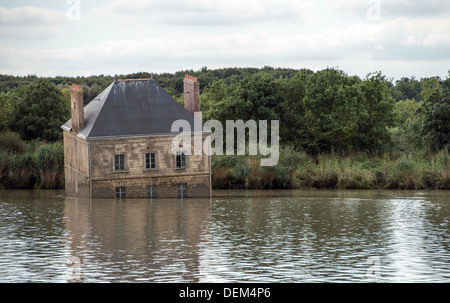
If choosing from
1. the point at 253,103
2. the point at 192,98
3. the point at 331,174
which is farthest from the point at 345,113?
the point at 192,98

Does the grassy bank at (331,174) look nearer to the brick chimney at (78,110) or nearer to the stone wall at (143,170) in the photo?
the stone wall at (143,170)

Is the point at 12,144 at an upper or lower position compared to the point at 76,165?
upper

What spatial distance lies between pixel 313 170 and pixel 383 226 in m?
16.7

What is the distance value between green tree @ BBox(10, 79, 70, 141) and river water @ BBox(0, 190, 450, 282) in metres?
15.8

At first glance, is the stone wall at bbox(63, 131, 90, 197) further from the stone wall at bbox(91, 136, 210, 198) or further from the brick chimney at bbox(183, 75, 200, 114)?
the brick chimney at bbox(183, 75, 200, 114)

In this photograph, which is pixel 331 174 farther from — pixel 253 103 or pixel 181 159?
pixel 253 103

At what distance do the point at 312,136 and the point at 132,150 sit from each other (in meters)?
18.1

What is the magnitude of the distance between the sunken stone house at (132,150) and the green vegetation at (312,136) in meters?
5.59

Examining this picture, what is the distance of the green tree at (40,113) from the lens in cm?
5497

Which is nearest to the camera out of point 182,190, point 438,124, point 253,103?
point 182,190

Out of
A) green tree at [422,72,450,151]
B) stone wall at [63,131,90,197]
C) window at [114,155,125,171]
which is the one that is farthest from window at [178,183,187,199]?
green tree at [422,72,450,151]

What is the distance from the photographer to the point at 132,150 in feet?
125

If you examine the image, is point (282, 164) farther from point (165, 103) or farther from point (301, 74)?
point (301, 74)

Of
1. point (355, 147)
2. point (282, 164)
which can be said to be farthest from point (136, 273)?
point (355, 147)
